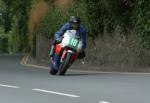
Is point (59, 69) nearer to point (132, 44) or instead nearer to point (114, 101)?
point (132, 44)

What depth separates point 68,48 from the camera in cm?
1711

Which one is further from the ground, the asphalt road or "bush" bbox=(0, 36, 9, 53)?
the asphalt road

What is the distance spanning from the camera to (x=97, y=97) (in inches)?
451

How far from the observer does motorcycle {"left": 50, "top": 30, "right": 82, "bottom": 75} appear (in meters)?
17.0

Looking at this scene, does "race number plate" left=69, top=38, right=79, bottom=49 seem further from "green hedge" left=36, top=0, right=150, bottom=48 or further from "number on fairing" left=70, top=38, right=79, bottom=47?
"green hedge" left=36, top=0, right=150, bottom=48

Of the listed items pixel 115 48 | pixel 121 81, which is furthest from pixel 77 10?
pixel 121 81

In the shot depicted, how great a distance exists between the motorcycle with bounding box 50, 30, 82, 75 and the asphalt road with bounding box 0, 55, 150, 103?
26.3 inches

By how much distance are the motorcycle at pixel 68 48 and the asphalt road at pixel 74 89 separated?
2.20 feet

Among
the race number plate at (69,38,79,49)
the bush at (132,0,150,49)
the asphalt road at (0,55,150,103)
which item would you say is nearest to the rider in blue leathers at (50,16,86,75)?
the race number plate at (69,38,79,49)

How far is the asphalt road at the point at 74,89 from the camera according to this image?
1121 centimetres

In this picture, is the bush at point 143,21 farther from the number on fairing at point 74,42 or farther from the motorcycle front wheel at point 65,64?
the motorcycle front wheel at point 65,64

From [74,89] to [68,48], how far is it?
419 centimetres

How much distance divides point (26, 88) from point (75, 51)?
390 cm

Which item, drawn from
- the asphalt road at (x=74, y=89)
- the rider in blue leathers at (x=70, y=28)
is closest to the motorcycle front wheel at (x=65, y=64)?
the rider in blue leathers at (x=70, y=28)
